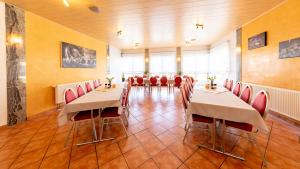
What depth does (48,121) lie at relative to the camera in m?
3.16

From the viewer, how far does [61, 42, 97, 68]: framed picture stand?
4414 millimetres

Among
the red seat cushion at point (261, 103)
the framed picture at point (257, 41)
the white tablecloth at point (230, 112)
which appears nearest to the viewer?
the white tablecloth at point (230, 112)

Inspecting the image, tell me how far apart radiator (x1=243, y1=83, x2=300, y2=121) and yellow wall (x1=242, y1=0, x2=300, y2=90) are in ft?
0.57

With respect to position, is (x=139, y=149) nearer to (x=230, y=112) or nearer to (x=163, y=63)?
(x=230, y=112)

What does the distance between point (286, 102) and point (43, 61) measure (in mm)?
6267

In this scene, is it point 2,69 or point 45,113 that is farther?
point 45,113

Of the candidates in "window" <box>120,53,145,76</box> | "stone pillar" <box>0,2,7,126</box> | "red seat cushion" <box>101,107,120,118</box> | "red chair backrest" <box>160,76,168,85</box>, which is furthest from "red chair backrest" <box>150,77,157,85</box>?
"stone pillar" <box>0,2,7,126</box>

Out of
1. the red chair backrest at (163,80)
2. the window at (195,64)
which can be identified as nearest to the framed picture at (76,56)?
the red chair backrest at (163,80)

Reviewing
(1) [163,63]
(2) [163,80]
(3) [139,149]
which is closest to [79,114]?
(3) [139,149]

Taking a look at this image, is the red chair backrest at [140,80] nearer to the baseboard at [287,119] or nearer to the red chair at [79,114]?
the red chair at [79,114]

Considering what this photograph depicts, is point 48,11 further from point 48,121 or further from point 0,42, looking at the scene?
point 48,121

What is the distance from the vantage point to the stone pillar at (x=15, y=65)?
290 cm

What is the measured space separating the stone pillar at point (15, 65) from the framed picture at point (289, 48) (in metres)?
6.19

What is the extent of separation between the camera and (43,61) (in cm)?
373
